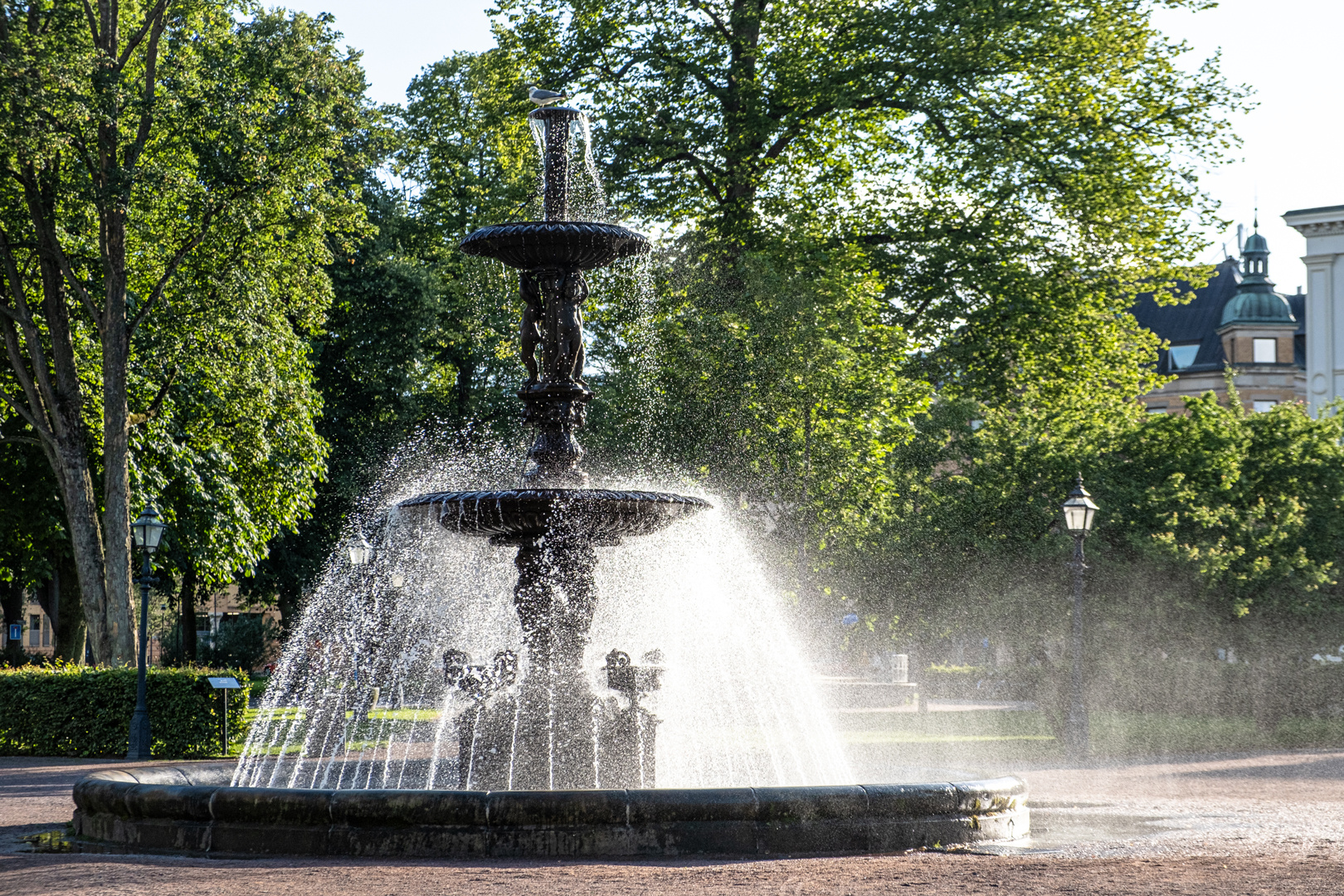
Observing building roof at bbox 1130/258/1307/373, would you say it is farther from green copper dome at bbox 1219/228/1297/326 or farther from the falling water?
the falling water

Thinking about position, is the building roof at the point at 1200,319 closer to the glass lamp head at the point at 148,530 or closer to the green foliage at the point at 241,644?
the green foliage at the point at 241,644

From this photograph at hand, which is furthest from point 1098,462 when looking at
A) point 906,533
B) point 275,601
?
point 275,601

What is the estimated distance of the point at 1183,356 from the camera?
3019 inches

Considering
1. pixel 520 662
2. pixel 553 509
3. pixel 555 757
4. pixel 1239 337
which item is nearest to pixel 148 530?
pixel 520 662

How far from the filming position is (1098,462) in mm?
25297

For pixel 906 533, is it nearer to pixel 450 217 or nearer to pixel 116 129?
pixel 450 217

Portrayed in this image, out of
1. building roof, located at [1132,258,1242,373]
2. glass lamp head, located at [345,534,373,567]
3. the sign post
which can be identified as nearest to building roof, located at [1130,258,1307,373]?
building roof, located at [1132,258,1242,373]

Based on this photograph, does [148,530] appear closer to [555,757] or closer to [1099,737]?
[555,757]

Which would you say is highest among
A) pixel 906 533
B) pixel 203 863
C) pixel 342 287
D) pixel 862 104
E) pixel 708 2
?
pixel 708 2

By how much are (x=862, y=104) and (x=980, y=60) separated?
2.28 meters

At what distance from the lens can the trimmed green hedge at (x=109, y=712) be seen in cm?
2059

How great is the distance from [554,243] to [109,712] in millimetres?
13228

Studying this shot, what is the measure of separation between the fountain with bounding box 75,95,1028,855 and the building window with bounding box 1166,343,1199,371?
64349mm

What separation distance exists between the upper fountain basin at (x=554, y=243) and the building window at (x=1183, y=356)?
70.2 m
